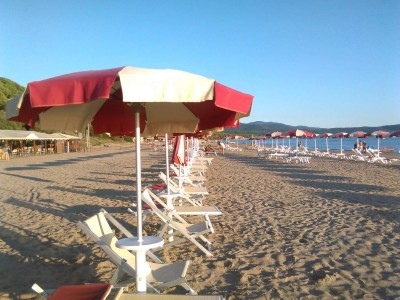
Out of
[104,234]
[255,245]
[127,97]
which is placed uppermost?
[127,97]

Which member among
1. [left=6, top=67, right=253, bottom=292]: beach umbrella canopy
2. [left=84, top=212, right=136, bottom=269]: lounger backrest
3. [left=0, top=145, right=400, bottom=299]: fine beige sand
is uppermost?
[left=6, top=67, right=253, bottom=292]: beach umbrella canopy

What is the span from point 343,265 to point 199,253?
1732mm

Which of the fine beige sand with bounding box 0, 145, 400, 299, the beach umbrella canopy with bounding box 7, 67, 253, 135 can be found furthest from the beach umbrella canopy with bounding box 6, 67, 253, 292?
the fine beige sand with bounding box 0, 145, 400, 299

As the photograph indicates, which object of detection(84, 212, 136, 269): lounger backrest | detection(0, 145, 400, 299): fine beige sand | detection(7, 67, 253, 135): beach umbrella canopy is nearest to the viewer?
detection(7, 67, 253, 135): beach umbrella canopy

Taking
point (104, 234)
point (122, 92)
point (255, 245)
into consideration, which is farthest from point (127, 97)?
point (255, 245)

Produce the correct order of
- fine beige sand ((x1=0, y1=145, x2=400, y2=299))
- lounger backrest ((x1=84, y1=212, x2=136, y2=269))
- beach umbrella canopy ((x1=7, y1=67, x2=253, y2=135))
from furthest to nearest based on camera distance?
fine beige sand ((x1=0, y1=145, x2=400, y2=299)), lounger backrest ((x1=84, y1=212, x2=136, y2=269)), beach umbrella canopy ((x1=7, y1=67, x2=253, y2=135))

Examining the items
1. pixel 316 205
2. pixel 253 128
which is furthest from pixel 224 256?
pixel 253 128

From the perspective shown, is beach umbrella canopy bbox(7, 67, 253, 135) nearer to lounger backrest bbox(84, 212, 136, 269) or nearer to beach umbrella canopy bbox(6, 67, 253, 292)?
beach umbrella canopy bbox(6, 67, 253, 292)

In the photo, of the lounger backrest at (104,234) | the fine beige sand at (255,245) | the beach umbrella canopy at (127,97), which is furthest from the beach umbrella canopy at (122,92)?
the fine beige sand at (255,245)

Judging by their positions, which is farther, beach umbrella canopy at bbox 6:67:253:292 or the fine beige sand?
the fine beige sand

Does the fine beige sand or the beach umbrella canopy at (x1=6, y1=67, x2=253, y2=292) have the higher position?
the beach umbrella canopy at (x1=6, y1=67, x2=253, y2=292)

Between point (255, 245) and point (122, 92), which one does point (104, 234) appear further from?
point (255, 245)

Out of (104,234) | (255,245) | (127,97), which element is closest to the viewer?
(127,97)

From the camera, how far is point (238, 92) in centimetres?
294
